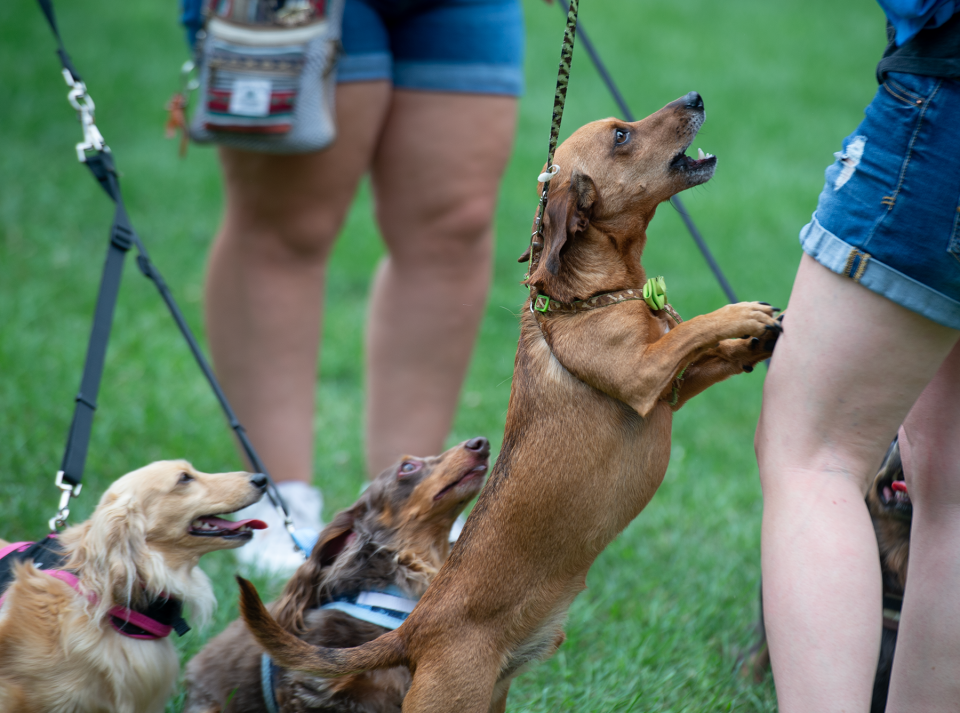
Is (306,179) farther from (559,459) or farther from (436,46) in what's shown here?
(559,459)

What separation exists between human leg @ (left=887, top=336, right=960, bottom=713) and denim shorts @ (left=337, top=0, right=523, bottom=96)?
194cm

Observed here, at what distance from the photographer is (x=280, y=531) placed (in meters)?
3.61

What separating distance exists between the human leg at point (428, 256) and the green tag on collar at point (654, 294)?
133 cm

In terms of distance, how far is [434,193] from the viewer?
3426mm

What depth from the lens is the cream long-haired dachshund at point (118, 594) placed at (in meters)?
2.27

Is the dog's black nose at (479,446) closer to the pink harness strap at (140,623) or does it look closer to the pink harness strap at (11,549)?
the pink harness strap at (140,623)

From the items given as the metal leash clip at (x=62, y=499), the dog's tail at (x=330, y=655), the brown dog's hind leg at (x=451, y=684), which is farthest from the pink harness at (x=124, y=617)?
the brown dog's hind leg at (x=451, y=684)

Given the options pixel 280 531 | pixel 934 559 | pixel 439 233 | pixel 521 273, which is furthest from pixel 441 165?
pixel 521 273

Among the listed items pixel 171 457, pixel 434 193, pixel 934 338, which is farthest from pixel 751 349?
pixel 171 457

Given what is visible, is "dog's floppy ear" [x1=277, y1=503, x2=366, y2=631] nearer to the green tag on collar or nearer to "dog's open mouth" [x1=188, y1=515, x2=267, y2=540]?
"dog's open mouth" [x1=188, y1=515, x2=267, y2=540]

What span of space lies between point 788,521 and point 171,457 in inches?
124

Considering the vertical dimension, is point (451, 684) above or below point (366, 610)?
above

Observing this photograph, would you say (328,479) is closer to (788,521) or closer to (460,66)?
(460,66)

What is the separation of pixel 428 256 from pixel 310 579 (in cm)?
140
